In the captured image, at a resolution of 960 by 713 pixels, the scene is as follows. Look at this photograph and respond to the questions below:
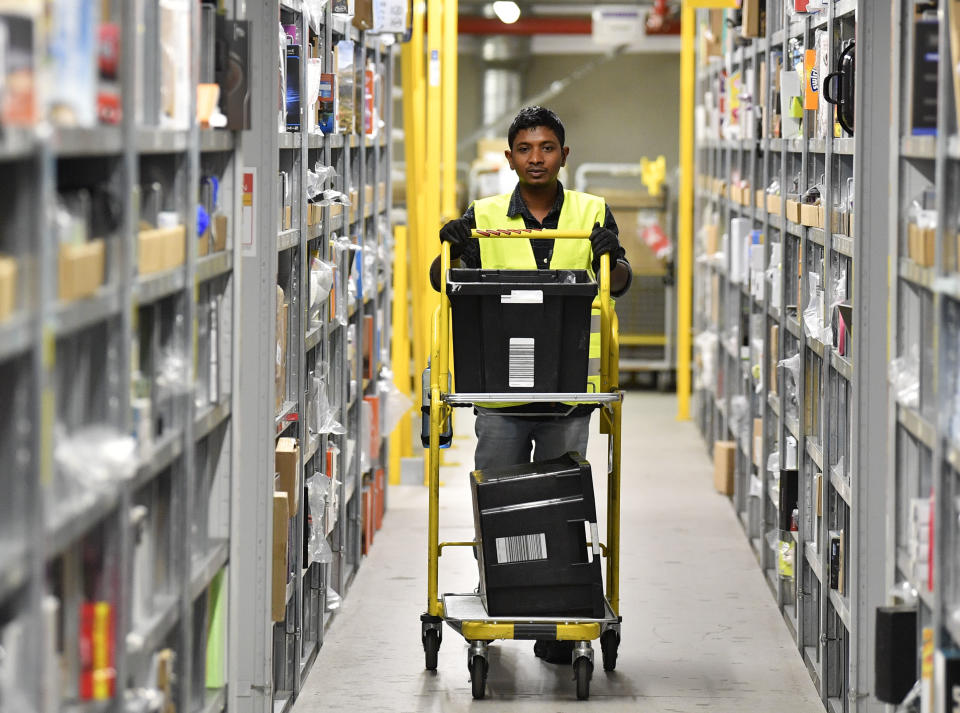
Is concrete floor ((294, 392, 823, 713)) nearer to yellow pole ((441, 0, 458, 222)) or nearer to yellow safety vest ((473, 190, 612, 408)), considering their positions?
yellow safety vest ((473, 190, 612, 408))

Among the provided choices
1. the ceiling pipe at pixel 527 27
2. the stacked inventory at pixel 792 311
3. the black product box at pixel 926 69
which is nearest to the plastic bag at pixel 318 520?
the stacked inventory at pixel 792 311

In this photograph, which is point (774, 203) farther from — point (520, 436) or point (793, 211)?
point (520, 436)

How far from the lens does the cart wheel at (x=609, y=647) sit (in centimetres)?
484

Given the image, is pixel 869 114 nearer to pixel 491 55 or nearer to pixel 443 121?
pixel 443 121

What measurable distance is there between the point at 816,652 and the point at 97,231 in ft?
11.0

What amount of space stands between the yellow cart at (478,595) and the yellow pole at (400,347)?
3166mm

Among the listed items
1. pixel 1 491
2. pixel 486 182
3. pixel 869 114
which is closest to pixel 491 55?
pixel 486 182

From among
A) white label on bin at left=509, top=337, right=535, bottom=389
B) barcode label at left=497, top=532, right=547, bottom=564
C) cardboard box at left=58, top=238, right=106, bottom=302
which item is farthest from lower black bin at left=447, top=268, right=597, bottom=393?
cardboard box at left=58, top=238, right=106, bottom=302

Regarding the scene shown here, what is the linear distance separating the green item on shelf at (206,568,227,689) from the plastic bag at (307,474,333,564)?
4.40 feet

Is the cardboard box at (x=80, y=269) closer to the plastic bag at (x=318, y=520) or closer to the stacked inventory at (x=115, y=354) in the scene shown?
the stacked inventory at (x=115, y=354)

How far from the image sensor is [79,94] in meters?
2.18

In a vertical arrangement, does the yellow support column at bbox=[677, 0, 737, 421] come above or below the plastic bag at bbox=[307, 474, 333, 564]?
Result: above

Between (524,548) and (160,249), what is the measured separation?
82.1 inches

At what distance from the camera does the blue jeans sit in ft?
16.1
